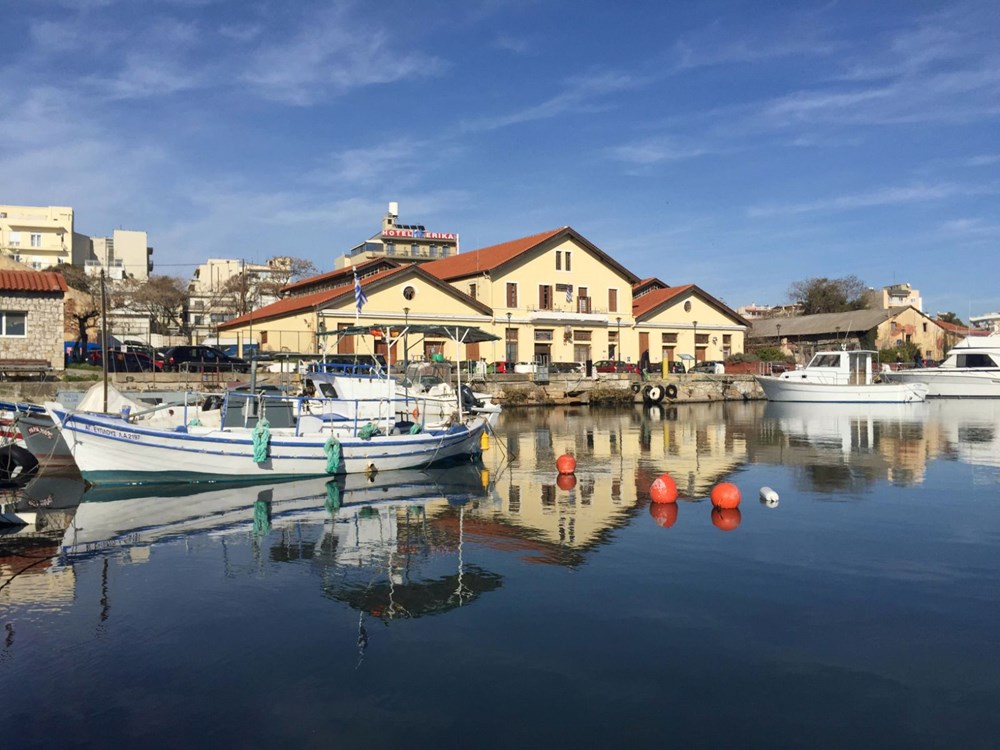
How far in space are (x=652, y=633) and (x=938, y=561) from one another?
5.81 metres

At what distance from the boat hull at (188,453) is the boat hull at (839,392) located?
33.5 meters

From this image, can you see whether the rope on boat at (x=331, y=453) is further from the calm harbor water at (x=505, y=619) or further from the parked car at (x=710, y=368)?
the parked car at (x=710, y=368)

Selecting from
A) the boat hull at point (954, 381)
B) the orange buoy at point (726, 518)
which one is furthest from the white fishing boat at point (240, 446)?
the boat hull at point (954, 381)

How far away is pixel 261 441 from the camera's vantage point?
64.4 feet

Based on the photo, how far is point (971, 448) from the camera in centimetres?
2723

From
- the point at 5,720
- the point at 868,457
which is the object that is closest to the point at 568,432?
the point at 868,457

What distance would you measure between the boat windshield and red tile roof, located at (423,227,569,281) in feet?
58.2

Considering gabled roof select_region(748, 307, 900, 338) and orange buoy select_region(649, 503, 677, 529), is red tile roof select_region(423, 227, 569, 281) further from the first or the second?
orange buoy select_region(649, 503, 677, 529)

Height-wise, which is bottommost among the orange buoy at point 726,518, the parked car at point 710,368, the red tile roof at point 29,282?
the orange buoy at point 726,518

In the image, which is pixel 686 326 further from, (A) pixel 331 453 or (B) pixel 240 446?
(B) pixel 240 446

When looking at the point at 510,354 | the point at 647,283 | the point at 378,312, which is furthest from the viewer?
the point at 647,283

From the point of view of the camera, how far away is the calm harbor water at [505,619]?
759 centimetres

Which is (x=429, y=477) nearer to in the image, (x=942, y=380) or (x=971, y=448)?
(x=971, y=448)

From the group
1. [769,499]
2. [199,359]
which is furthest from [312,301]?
[769,499]
